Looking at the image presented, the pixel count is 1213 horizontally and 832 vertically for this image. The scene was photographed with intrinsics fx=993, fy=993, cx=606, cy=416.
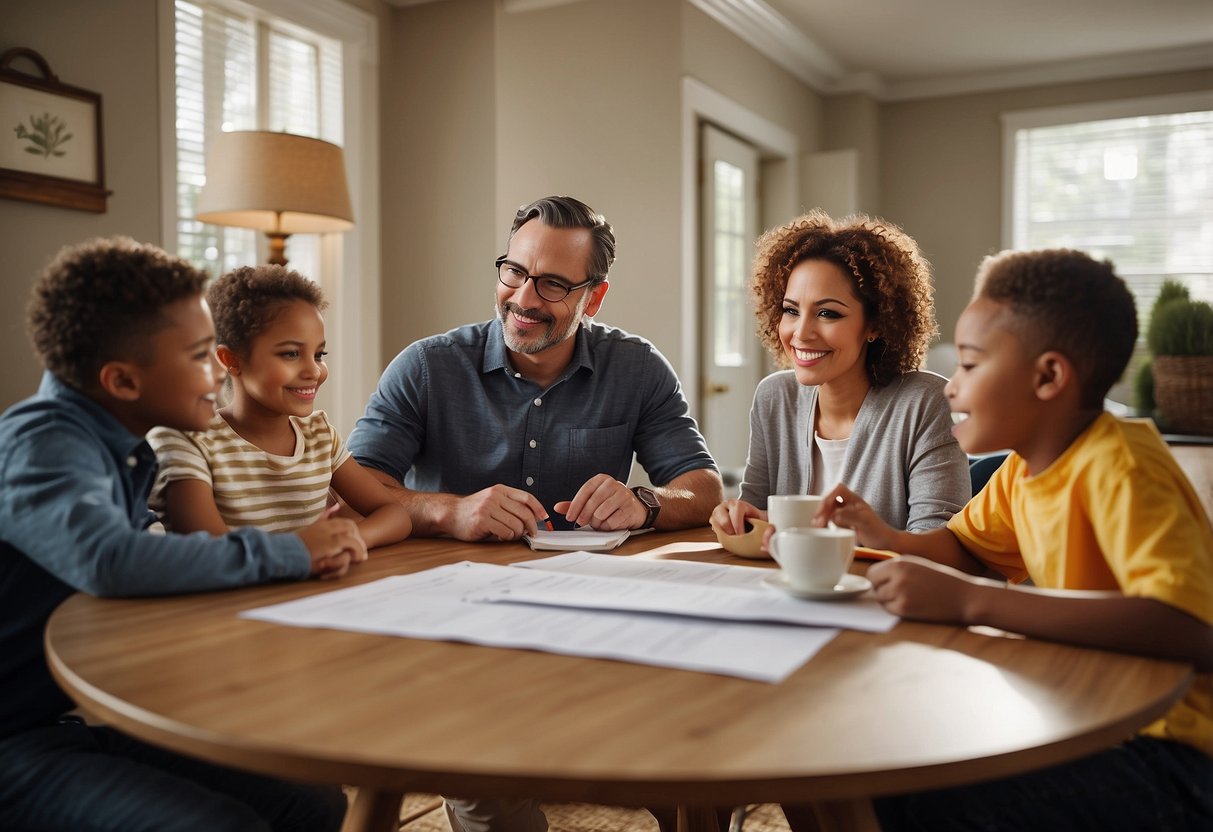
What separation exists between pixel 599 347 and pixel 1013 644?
50.5 inches

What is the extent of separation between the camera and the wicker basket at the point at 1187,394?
242 cm

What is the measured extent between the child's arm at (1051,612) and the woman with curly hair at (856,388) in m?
0.67


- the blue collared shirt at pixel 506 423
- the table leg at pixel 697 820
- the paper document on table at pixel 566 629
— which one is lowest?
the table leg at pixel 697 820

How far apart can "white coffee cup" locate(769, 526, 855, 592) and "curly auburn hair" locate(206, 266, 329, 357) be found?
34.5 inches

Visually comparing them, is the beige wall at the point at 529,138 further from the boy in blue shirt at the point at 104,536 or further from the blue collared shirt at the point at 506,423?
the boy in blue shirt at the point at 104,536

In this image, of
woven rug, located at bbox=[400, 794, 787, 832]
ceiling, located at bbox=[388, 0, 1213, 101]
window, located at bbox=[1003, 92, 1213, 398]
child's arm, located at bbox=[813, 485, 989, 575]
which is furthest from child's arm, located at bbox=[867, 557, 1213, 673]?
window, located at bbox=[1003, 92, 1213, 398]

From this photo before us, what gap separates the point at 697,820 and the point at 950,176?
215 inches

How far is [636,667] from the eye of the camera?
2.74ft

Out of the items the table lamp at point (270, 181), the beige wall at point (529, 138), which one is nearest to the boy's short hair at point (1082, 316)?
the table lamp at point (270, 181)

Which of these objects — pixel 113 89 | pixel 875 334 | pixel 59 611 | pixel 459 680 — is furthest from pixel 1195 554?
pixel 113 89

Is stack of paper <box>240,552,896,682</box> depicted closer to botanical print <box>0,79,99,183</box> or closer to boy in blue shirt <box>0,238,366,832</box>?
boy in blue shirt <box>0,238,366,832</box>

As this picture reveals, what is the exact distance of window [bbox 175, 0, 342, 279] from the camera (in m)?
3.47

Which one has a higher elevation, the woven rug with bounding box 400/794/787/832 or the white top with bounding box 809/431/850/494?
the white top with bounding box 809/431/850/494

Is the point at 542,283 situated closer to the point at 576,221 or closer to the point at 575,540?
the point at 576,221
